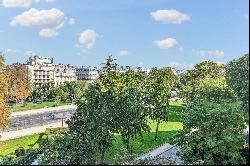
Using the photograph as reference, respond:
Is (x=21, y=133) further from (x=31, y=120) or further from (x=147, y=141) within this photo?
(x=147, y=141)

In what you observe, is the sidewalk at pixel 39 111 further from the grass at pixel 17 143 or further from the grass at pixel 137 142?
the grass at pixel 137 142

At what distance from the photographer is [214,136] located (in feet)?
112

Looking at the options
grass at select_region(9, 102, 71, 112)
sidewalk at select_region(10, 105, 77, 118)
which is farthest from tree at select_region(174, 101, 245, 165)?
grass at select_region(9, 102, 71, 112)

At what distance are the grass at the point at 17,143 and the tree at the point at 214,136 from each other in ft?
130

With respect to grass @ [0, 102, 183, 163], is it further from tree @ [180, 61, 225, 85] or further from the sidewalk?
the sidewalk

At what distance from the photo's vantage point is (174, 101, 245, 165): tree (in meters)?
32.9

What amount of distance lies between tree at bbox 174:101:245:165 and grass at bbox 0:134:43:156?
130 ft

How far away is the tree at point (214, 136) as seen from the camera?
32906 millimetres

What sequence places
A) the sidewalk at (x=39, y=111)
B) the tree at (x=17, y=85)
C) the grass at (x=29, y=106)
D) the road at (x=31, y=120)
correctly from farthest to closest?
1. the tree at (x=17, y=85)
2. the grass at (x=29, y=106)
3. the sidewalk at (x=39, y=111)
4. the road at (x=31, y=120)

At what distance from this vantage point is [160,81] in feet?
240

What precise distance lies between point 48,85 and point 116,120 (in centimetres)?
11535

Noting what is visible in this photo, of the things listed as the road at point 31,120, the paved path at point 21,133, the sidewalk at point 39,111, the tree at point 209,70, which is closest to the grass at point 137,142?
the paved path at point 21,133

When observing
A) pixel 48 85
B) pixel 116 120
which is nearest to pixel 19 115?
pixel 48 85

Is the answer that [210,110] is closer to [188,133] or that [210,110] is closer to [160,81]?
[188,133]
